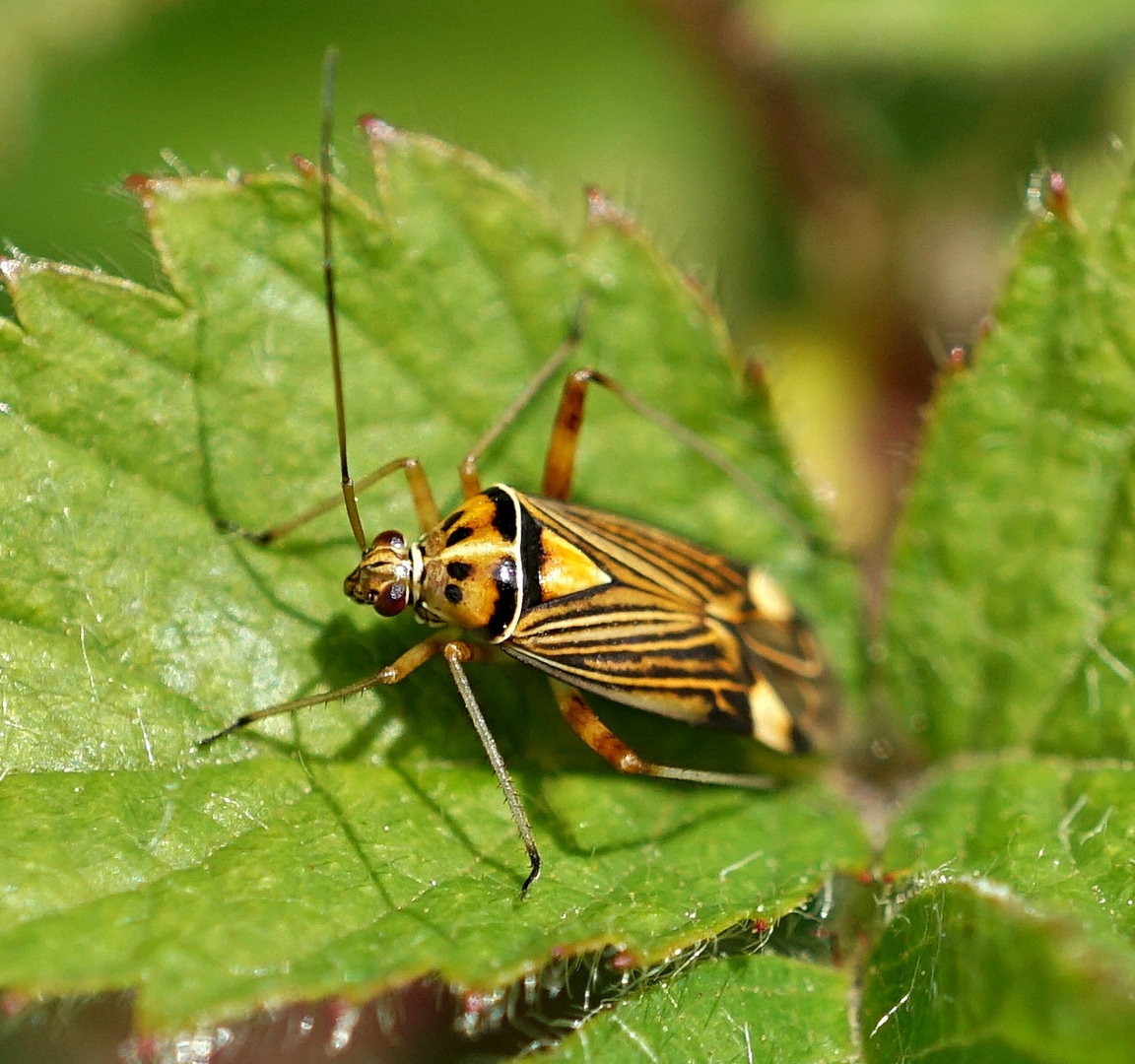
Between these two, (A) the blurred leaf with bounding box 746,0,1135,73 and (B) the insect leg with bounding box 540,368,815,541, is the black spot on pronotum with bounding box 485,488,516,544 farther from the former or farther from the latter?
(A) the blurred leaf with bounding box 746,0,1135,73

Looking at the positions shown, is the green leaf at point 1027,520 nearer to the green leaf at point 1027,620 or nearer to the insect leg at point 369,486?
the green leaf at point 1027,620

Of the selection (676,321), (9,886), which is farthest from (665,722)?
(9,886)

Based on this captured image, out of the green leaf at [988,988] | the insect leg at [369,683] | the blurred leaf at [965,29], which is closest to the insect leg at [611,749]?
the insect leg at [369,683]

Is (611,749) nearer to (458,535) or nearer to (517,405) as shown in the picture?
(458,535)

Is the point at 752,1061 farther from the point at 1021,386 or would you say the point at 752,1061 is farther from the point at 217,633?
the point at 1021,386

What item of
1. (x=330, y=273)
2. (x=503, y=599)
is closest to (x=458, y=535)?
(x=503, y=599)
